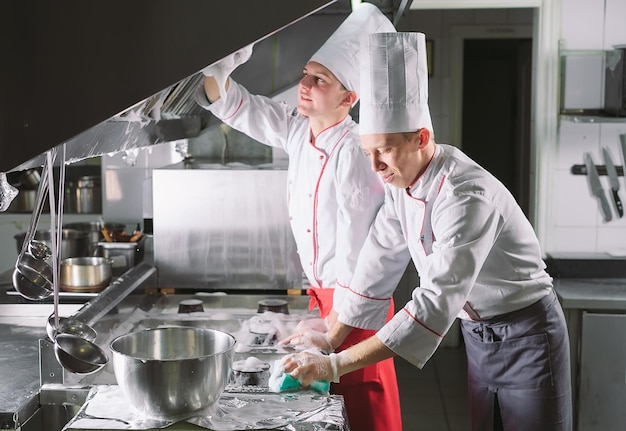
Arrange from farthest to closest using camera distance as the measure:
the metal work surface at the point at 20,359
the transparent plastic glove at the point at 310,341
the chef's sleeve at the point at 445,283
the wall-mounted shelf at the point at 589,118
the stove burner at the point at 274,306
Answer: the wall-mounted shelf at the point at 589,118 < the stove burner at the point at 274,306 < the transparent plastic glove at the point at 310,341 < the chef's sleeve at the point at 445,283 < the metal work surface at the point at 20,359

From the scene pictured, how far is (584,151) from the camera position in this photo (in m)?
3.58

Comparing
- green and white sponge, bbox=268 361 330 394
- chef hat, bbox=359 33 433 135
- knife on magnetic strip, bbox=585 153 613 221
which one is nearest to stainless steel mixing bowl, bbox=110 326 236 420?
green and white sponge, bbox=268 361 330 394

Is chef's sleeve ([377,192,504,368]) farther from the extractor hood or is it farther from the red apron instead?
the extractor hood

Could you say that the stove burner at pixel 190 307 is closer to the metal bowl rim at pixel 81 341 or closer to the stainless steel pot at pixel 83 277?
the stainless steel pot at pixel 83 277

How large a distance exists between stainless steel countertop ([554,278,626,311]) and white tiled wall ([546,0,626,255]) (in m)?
0.18

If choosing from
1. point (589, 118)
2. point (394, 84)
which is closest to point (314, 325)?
point (394, 84)

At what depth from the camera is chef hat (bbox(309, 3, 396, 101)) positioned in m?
2.60

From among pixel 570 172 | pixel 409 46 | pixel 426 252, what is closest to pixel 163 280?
pixel 426 252

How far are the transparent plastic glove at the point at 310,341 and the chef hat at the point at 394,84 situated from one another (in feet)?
2.15

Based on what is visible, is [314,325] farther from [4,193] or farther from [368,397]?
[4,193]

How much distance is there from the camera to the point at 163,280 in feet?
10.5

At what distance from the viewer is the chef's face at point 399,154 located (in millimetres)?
2111

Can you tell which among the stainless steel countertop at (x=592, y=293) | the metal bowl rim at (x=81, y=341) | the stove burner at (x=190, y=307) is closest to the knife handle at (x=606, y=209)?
the stainless steel countertop at (x=592, y=293)

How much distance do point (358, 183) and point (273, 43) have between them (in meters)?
0.94
